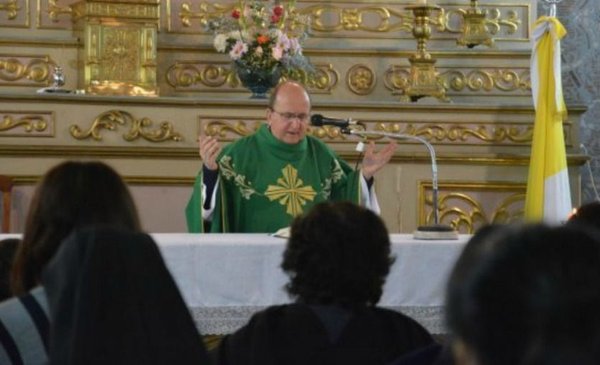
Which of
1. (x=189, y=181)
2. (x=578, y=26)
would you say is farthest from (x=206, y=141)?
(x=578, y=26)

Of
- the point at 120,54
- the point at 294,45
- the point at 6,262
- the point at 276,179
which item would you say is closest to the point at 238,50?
the point at 294,45

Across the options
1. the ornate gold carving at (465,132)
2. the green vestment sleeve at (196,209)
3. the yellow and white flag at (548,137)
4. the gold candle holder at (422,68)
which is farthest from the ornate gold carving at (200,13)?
the green vestment sleeve at (196,209)

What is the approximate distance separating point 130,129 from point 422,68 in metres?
2.18

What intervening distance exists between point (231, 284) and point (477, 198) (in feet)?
11.5

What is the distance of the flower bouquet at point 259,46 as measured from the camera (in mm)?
8156

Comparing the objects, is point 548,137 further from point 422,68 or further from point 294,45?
point 294,45

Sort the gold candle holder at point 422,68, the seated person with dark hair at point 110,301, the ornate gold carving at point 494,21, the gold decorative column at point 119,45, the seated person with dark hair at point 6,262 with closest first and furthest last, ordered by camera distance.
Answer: the seated person with dark hair at point 110,301 → the seated person with dark hair at point 6,262 → the gold decorative column at point 119,45 → the gold candle holder at point 422,68 → the ornate gold carving at point 494,21

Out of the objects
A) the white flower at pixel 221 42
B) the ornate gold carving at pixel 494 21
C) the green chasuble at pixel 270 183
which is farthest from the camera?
the ornate gold carving at pixel 494 21

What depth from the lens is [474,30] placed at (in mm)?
9328

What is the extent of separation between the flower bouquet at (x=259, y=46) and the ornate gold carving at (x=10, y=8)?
58.5 inches

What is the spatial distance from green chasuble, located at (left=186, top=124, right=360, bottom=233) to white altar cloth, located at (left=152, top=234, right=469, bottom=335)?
1.19 meters

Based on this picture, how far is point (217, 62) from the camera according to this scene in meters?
9.02

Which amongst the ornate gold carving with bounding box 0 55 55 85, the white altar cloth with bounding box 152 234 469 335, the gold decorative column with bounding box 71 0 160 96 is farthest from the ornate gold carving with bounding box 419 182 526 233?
the white altar cloth with bounding box 152 234 469 335

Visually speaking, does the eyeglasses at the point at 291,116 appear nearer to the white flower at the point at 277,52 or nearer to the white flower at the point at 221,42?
the white flower at the point at 277,52
